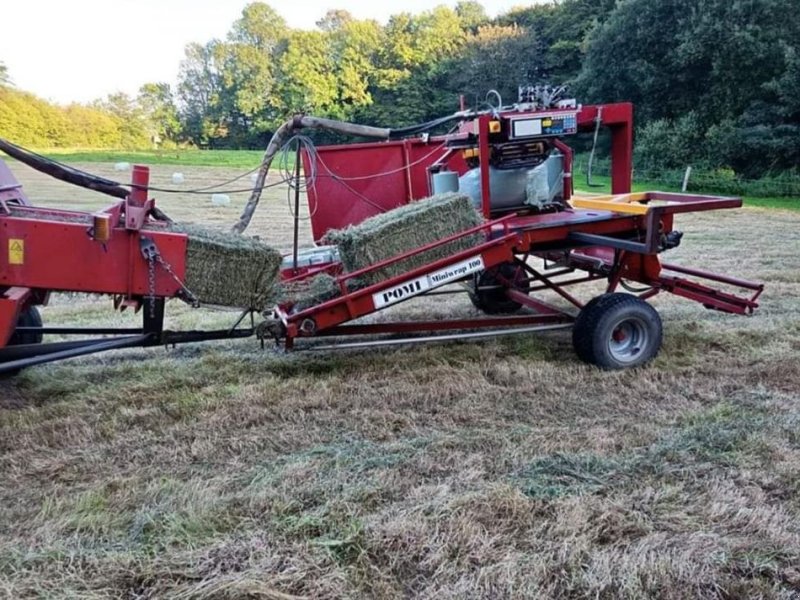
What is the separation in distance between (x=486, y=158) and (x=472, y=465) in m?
2.43

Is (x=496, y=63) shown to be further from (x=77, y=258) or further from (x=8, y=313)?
(x=8, y=313)

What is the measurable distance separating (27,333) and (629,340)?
437 centimetres

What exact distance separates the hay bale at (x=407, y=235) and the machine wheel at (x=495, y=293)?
1580 mm

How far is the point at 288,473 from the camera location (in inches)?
118

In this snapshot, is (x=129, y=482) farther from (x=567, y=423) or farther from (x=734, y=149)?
(x=734, y=149)

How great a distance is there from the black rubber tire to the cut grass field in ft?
0.79

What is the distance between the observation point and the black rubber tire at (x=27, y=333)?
4492 mm

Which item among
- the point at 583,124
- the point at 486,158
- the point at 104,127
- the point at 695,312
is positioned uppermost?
the point at 104,127

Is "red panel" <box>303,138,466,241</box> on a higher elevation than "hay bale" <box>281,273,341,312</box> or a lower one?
higher

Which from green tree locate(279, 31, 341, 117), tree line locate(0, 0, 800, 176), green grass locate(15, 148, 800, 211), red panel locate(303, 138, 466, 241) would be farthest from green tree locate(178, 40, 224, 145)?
red panel locate(303, 138, 466, 241)

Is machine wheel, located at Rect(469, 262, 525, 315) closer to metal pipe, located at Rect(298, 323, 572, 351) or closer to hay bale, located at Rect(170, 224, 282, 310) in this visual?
metal pipe, located at Rect(298, 323, 572, 351)

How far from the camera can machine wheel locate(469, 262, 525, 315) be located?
19.7 ft

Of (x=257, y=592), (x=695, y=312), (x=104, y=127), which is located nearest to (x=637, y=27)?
(x=695, y=312)

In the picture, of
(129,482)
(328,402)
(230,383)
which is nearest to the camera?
(129,482)
